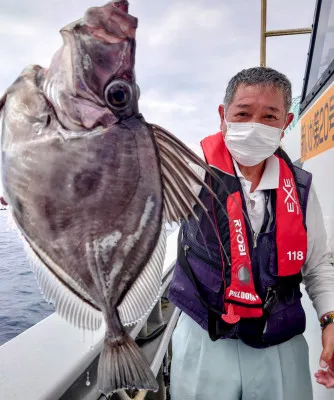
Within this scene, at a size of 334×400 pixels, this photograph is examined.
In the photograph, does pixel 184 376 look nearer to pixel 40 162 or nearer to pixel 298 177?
pixel 298 177

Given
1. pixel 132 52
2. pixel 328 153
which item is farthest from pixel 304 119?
pixel 132 52

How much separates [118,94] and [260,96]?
4.48ft

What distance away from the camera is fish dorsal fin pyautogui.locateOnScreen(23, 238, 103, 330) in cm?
104

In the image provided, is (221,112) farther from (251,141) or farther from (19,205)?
(19,205)

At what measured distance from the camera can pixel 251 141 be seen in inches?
87.7

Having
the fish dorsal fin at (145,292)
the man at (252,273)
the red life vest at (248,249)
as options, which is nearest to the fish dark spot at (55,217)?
the fish dorsal fin at (145,292)

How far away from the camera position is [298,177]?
8.07 feet

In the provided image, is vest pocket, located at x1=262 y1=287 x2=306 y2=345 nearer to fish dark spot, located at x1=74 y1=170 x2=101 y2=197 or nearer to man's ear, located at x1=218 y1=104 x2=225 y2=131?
man's ear, located at x1=218 y1=104 x2=225 y2=131

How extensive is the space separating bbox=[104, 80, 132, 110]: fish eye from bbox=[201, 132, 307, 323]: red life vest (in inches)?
50.7

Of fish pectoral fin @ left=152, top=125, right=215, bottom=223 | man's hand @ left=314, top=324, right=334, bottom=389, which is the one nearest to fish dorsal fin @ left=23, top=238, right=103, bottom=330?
fish pectoral fin @ left=152, top=125, right=215, bottom=223

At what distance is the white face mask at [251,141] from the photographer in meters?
2.19

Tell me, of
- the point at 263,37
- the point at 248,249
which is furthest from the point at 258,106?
the point at 263,37

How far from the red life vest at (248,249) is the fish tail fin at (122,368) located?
1.24 metres

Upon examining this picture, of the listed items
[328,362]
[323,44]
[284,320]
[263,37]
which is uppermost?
[263,37]
